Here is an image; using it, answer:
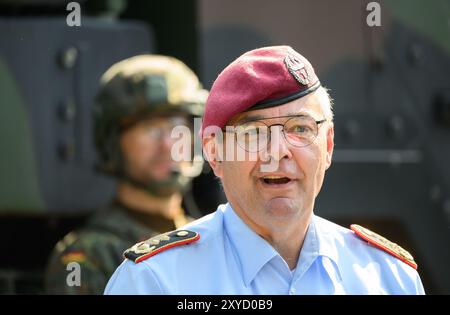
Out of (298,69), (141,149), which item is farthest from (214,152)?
(141,149)

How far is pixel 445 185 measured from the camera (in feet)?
15.8

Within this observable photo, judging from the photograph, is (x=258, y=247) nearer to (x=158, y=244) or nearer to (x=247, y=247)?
(x=247, y=247)

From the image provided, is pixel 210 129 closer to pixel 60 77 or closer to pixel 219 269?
pixel 219 269

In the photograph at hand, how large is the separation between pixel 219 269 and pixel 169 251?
10 centimetres

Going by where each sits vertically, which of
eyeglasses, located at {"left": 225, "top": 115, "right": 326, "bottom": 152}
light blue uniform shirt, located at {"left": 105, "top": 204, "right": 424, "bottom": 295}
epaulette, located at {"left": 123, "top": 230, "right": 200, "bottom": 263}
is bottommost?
light blue uniform shirt, located at {"left": 105, "top": 204, "right": 424, "bottom": 295}

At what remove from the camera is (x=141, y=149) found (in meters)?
4.42

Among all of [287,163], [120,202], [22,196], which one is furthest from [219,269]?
[22,196]

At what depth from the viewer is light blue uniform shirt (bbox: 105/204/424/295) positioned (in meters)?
2.12

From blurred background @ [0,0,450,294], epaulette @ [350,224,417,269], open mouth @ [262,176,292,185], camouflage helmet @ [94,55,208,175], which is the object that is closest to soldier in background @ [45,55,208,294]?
camouflage helmet @ [94,55,208,175]

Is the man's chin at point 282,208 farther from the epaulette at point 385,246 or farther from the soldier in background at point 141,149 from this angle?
the soldier in background at point 141,149

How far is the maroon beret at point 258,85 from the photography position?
218 cm

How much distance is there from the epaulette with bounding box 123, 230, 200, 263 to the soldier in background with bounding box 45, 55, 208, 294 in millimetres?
2026

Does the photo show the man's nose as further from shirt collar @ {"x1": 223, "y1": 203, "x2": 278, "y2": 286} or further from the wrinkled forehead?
shirt collar @ {"x1": 223, "y1": 203, "x2": 278, "y2": 286}
